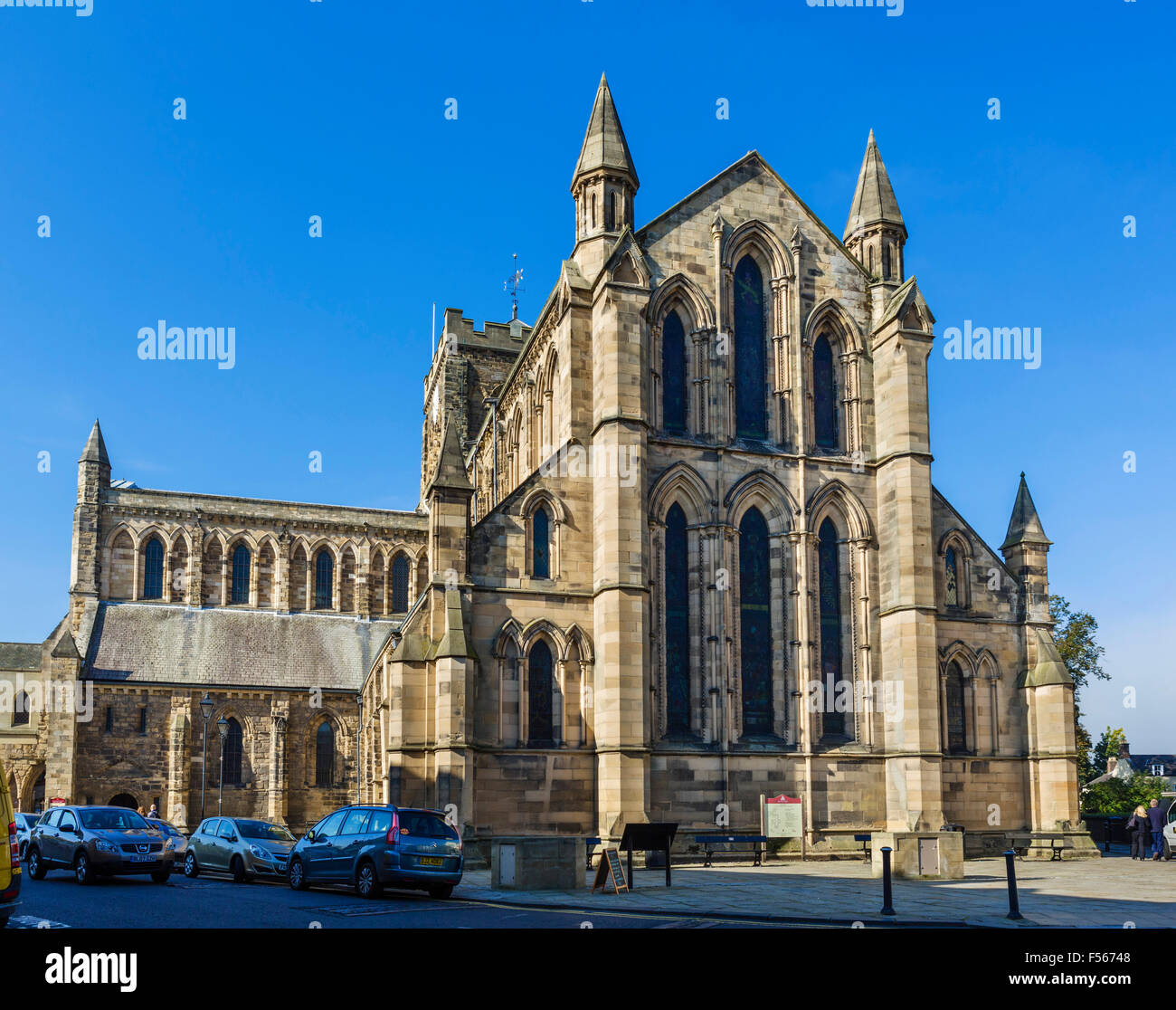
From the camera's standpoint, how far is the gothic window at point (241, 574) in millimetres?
51625

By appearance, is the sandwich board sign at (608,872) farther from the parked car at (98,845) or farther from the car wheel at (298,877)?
the parked car at (98,845)

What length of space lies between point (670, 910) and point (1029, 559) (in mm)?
19476

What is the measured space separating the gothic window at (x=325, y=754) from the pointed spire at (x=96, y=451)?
15293 mm

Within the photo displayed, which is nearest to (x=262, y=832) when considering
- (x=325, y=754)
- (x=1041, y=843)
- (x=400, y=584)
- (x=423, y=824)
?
(x=423, y=824)

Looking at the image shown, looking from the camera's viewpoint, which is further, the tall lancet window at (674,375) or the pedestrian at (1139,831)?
the pedestrian at (1139,831)

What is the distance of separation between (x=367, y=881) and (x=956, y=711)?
713 inches

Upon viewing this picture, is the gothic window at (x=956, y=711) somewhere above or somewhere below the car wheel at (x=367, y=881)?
above

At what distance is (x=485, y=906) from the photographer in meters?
17.1

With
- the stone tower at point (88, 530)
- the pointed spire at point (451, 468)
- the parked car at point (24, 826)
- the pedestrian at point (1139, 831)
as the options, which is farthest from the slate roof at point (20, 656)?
the pedestrian at point (1139, 831)

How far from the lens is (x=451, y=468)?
91.7 ft

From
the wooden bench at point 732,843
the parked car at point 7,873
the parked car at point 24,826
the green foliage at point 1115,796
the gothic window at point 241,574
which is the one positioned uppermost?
the gothic window at point 241,574

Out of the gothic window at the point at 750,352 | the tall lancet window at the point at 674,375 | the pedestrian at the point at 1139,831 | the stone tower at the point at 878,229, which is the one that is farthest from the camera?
the stone tower at the point at 878,229

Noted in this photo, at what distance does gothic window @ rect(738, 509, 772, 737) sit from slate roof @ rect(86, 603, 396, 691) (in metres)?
24.1
